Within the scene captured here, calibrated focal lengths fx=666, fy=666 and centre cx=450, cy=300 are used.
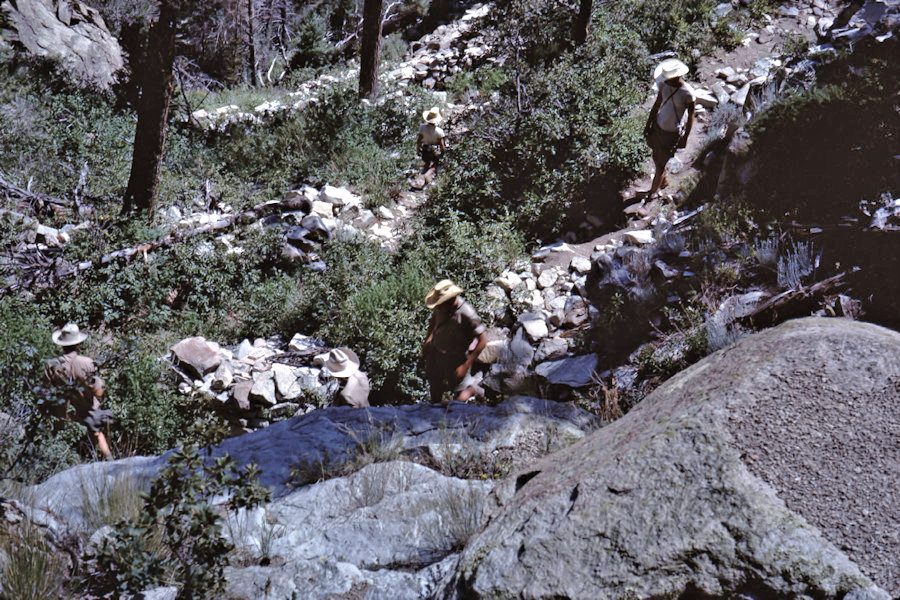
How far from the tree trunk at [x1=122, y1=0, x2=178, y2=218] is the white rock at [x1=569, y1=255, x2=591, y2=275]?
6.36 m

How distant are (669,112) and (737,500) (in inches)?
263

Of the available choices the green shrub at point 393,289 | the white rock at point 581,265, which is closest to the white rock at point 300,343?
the green shrub at point 393,289

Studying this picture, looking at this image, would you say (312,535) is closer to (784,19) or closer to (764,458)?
(764,458)

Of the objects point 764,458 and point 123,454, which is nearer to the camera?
point 764,458

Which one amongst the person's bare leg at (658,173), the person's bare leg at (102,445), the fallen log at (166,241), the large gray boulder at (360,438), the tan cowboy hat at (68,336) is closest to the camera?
the large gray boulder at (360,438)

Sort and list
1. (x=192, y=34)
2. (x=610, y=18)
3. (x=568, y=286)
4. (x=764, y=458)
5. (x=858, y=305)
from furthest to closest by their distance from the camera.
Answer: (x=192, y=34) → (x=610, y=18) → (x=568, y=286) → (x=858, y=305) → (x=764, y=458)

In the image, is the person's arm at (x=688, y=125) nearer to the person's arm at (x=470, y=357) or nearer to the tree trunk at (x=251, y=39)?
the person's arm at (x=470, y=357)

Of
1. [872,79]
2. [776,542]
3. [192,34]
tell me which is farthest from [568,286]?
[192,34]

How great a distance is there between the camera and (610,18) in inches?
537

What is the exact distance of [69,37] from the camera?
14.9m

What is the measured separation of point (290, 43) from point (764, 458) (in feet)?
Answer: 69.0

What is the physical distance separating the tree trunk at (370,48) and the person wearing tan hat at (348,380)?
28.4ft

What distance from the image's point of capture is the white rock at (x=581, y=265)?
838 cm

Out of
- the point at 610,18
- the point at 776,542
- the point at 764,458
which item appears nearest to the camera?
the point at 776,542
